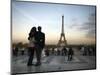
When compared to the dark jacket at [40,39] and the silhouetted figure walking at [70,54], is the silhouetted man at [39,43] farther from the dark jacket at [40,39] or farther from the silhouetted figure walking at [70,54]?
the silhouetted figure walking at [70,54]

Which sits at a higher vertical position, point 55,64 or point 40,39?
point 40,39

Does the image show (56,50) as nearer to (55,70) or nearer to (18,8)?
(55,70)

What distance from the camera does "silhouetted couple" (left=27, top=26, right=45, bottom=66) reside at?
8.13ft

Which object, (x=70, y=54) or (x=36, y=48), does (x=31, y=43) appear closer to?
(x=36, y=48)

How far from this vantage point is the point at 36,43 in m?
2.51

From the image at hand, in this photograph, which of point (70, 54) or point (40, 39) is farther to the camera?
point (70, 54)

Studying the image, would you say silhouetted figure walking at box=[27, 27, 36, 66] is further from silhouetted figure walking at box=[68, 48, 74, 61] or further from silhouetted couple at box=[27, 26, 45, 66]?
silhouetted figure walking at box=[68, 48, 74, 61]

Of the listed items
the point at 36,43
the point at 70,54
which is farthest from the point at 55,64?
the point at 36,43

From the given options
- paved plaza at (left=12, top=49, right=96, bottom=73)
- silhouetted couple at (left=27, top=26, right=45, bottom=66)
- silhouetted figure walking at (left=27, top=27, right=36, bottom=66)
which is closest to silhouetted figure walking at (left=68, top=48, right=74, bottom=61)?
paved plaza at (left=12, top=49, right=96, bottom=73)

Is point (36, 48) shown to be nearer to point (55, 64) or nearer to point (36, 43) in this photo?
point (36, 43)

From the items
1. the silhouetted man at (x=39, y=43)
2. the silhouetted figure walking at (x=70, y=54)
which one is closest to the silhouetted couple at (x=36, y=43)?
the silhouetted man at (x=39, y=43)

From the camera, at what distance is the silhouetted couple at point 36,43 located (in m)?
2.48

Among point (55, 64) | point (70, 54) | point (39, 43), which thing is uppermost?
point (39, 43)

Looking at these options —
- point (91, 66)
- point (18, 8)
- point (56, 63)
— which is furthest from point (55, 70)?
point (18, 8)
